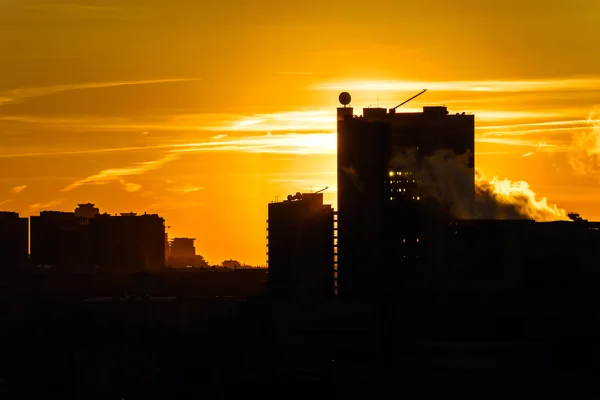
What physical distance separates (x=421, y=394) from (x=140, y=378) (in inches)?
1626

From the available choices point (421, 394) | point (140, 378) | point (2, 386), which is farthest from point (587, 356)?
point (2, 386)

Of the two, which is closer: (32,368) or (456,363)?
(456,363)

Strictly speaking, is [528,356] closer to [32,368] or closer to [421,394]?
[421,394]

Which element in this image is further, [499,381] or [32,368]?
[32,368]

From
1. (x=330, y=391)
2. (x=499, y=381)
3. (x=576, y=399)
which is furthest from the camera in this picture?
(x=499, y=381)

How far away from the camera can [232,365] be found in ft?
619

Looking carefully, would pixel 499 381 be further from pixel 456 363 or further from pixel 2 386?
pixel 2 386

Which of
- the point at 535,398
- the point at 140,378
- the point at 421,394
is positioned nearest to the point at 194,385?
the point at 140,378

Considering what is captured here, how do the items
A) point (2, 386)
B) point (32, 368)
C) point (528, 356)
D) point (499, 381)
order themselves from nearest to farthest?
1. point (499, 381)
2. point (2, 386)
3. point (528, 356)
4. point (32, 368)

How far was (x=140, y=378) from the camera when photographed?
178 m

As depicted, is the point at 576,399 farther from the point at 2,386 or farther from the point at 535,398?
the point at 2,386

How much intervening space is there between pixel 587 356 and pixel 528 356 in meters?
7.83

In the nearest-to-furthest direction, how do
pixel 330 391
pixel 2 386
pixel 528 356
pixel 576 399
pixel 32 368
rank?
pixel 330 391 → pixel 576 399 → pixel 2 386 → pixel 528 356 → pixel 32 368

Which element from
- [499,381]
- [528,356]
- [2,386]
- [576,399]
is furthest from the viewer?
[528,356]
